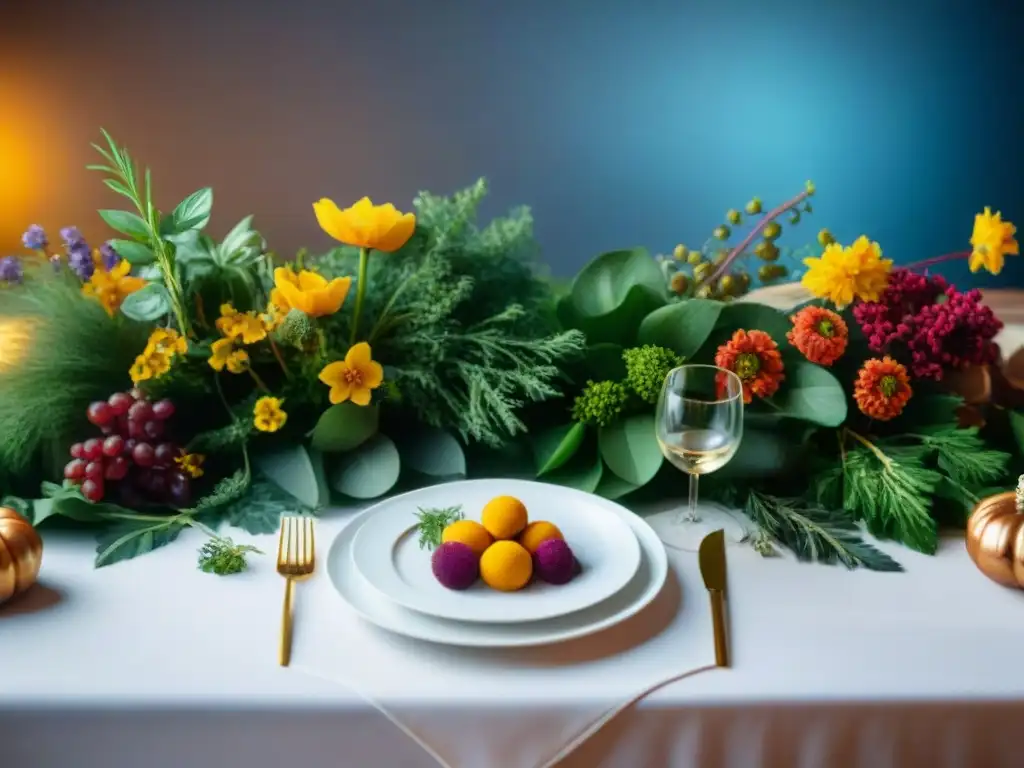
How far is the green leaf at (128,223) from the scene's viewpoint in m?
1.00

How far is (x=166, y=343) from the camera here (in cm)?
99

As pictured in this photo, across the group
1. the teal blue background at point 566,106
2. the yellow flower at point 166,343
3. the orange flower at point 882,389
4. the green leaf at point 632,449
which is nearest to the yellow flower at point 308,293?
the yellow flower at point 166,343

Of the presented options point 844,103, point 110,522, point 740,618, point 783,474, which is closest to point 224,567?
point 110,522

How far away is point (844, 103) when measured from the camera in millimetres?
2135

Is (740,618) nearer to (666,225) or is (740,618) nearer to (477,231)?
(477,231)

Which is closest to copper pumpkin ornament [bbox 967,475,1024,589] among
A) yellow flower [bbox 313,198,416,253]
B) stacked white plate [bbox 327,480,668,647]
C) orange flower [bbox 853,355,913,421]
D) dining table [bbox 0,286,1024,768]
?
dining table [bbox 0,286,1024,768]

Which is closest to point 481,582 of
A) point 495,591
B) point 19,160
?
point 495,591

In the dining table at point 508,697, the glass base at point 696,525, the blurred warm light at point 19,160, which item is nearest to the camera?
the dining table at point 508,697

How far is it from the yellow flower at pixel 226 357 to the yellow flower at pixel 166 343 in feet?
0.10

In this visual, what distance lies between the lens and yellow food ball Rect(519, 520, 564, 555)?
832mm

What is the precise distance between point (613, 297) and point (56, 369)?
0.61 m

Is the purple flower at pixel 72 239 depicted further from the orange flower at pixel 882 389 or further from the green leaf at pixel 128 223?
the orange flower at pixel 882 389

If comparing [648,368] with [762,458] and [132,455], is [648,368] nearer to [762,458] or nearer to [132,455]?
[762,458]

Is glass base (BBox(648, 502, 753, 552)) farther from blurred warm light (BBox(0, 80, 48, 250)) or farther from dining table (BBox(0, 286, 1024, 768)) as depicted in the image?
blurred warm light (BBox(0, 80, 48, 250))
